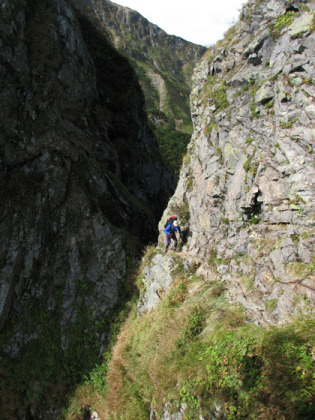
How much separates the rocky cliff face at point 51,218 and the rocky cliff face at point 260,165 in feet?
17.6

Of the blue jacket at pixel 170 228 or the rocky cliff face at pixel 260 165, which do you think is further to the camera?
the blue jacket at pixel 170 228

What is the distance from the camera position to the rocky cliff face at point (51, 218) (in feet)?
41.0

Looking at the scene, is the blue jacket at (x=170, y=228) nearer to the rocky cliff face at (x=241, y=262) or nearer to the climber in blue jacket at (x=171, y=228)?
the climber in blue jacket at (x=171, y=228)

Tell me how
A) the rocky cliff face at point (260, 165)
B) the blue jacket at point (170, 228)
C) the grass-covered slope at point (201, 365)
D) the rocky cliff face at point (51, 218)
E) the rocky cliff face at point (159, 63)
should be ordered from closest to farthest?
the grass-covered slope at point (201, 365)
the rocky cliff face at point (260, 165)
the blue jacket at point (170, 228)
the rocky cliff face at point (51, 218)
the rocky cliff face at point (159, 63)

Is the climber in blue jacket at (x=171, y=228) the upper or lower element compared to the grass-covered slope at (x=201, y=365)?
upper

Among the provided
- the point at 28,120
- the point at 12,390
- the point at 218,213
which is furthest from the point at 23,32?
the point at 12,390

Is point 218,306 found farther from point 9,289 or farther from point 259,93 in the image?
point 9,289

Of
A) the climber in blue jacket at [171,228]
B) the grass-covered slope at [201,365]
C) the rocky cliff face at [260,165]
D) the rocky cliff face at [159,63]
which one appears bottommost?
the grass-covered slope at [201,365]

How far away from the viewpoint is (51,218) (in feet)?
47.6

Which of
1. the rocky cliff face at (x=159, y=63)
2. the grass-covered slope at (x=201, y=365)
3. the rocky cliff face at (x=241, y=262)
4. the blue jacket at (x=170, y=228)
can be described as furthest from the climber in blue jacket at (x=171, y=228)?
the rocky cliff face at (x=159, y=63)

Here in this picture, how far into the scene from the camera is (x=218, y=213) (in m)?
11.1

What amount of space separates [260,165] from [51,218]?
11255 mm

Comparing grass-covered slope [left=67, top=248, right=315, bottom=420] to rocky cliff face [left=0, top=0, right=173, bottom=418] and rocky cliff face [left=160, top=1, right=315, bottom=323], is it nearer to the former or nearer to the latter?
rocky cliff face [left=160, top=1, right=315, bottom=323]

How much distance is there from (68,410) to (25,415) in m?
2.43
